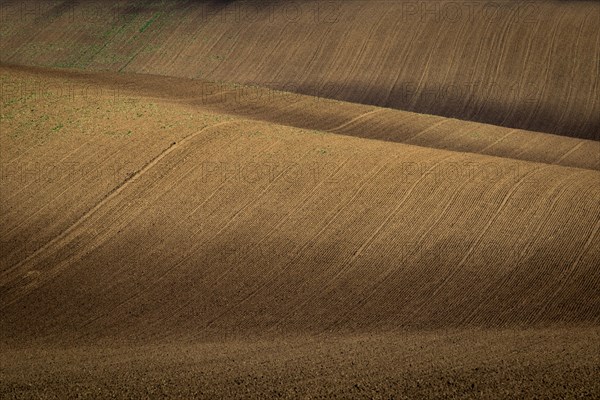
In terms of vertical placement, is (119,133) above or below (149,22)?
above

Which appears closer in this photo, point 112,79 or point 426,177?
point 426,177

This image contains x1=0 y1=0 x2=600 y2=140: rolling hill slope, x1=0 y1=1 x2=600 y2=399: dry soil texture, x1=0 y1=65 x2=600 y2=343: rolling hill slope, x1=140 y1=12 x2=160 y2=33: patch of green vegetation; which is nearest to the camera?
x1=0 y1=1 x2=600 y2=399: dry soil texture

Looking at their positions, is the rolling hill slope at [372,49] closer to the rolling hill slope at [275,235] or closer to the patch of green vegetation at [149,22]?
the patch of green vegetation at [149,22]

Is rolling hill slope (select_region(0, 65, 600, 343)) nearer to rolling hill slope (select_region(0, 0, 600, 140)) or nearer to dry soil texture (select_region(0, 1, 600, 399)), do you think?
dry soil texture (select_region(0, 1, 600, 399))

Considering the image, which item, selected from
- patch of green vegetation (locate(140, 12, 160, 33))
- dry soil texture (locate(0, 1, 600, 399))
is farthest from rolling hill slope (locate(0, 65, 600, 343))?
patch of green vegetation (locate(140, 12, 160, 33))

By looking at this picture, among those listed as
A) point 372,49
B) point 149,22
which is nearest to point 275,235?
point 372,49

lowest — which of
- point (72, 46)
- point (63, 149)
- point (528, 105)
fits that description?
point (528, 105)

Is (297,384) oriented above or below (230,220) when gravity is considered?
above

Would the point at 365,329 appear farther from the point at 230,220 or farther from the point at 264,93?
the point at 264,93

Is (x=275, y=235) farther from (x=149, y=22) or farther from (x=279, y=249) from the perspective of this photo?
(x=149, y=22)

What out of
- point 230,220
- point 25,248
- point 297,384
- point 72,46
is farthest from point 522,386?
point 72,46

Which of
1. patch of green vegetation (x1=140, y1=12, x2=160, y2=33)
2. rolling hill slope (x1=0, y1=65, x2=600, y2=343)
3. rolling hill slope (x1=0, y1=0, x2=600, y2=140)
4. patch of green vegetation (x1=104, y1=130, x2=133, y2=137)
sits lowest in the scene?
rolling hill slope (x1=0, y1=0, x2=600, y2=140)
